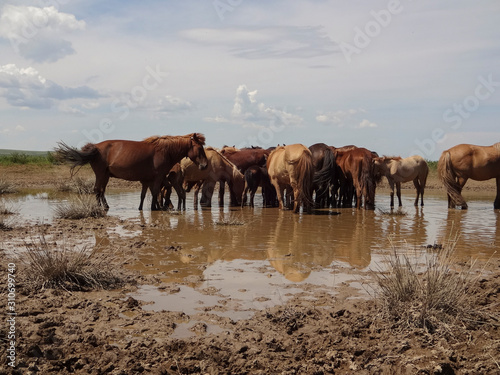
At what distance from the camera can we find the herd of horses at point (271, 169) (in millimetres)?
14016

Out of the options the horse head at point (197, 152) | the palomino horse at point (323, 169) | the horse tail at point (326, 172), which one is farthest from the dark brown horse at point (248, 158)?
the horse head at point (197, 152)

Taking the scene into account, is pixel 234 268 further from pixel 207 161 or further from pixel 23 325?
pixel 207 161

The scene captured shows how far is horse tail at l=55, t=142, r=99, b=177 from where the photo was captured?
44.6ft

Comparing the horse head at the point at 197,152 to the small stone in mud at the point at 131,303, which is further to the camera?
the horse head at the point at 197,152

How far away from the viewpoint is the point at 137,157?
14.1m

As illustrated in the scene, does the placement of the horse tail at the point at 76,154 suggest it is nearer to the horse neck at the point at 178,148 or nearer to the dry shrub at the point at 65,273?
the horse neck at the point at 178,148

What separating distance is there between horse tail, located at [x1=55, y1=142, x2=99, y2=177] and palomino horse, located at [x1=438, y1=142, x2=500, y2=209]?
36.5ft

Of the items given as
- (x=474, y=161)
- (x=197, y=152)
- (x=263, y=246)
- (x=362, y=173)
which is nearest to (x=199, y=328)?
(x=263, y=246)

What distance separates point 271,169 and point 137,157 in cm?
396

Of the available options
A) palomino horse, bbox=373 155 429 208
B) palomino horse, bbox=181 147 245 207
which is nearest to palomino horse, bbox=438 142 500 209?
palomino horse, bbox=373 155 429 208

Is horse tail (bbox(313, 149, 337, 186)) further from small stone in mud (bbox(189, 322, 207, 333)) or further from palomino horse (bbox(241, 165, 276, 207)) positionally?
small stone in mud (bbox(189, 322, 207, 333))

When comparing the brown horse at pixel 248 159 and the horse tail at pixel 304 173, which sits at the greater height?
the brown horse at pixel 248 159

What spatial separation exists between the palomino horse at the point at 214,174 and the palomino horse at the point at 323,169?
99.5 inches

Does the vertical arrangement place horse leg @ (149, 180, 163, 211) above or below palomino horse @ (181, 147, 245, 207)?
below
